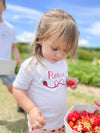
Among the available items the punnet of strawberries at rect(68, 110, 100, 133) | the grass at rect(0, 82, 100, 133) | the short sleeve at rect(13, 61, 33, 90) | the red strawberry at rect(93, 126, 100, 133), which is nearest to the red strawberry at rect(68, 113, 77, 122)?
the punnet of strawberries at rect(68, 110, 100, 133)

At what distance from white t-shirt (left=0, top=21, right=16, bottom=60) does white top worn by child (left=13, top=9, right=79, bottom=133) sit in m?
1.01

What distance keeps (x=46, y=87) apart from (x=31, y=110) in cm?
24

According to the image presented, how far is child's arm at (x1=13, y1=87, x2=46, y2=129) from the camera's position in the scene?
1153 mm

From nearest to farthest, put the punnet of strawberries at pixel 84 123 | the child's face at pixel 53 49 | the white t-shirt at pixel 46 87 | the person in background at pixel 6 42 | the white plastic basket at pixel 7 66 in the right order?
the punnet of strawberries at pixel 84 123, the child's face at pixel 53 49, the white t-shirt at pixel 46 87, the white plastic basket at pixel 7 66, the person in background at pixel 6 42

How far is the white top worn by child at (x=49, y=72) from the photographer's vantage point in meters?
1.28

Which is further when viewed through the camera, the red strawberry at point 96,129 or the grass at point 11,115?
the grass at point 11,115

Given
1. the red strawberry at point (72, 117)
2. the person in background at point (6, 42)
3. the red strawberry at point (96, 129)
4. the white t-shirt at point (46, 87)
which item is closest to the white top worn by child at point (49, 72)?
the white t-shirt at point (46, 87)

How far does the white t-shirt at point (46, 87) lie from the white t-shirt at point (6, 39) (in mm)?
1021

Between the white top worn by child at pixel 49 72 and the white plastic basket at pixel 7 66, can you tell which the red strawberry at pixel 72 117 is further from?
the white plastic basket at pixel 7 66

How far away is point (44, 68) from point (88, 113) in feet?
1.64

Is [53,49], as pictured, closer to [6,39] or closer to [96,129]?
[96,129]

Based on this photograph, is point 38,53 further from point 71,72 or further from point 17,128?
point 71,72

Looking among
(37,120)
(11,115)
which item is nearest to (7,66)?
(37,120)

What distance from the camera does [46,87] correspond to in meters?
1.39
